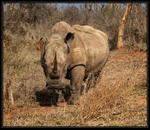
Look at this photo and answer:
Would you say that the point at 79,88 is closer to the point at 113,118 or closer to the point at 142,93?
the point at 142,93

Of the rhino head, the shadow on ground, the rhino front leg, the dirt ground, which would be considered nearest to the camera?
the dirt ground

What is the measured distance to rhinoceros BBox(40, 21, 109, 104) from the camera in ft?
27.0

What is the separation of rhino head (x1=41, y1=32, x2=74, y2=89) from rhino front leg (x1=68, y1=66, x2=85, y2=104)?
0.44 meters

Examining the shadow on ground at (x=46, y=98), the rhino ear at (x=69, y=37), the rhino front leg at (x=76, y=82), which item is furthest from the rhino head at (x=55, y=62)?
the shadow on ground at (x=46, y=98)

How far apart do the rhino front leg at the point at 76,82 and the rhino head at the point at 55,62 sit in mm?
442

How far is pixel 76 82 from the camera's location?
9031 millimetres

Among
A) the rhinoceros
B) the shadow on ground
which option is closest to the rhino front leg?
the rhinoceros

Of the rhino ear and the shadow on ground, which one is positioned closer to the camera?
the rhino ear

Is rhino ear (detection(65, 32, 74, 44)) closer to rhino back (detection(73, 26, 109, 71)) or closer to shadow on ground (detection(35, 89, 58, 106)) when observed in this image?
rhino back (detection(73, 26, 109, 71))

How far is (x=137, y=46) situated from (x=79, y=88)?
11647 millimetres

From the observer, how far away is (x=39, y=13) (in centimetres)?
→ 2295

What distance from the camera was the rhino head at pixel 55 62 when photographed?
26.8ft

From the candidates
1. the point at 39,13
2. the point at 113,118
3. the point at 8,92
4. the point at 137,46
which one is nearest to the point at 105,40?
the point at 8,92

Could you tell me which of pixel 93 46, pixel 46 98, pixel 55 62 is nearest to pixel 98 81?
pixel 93 46
